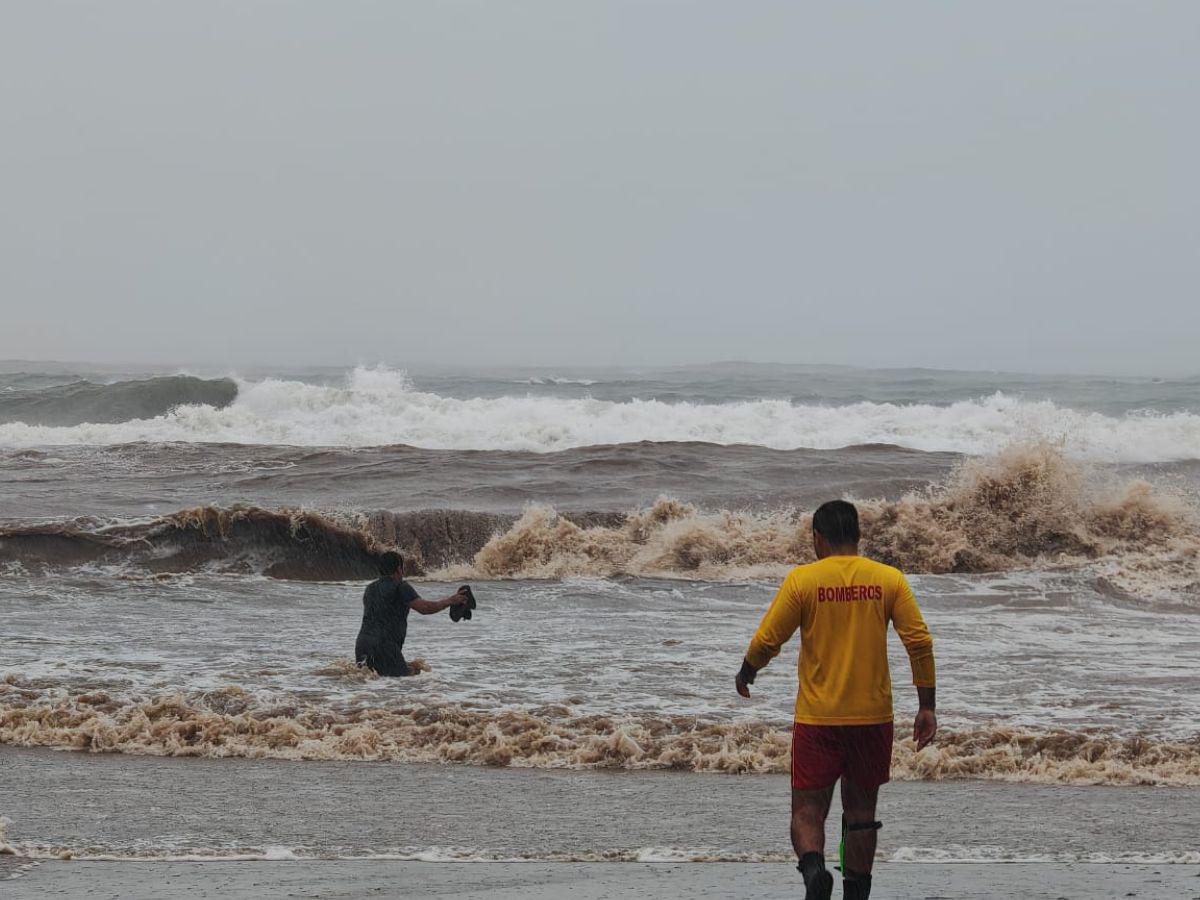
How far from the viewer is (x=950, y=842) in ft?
18.7

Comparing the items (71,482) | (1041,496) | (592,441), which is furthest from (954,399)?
(71,482)

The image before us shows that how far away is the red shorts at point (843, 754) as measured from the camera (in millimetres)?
4551

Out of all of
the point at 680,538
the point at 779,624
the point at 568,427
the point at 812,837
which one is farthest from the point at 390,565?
the point at 568,427

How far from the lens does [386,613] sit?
9.52 m

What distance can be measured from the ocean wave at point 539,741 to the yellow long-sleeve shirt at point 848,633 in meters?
2.73

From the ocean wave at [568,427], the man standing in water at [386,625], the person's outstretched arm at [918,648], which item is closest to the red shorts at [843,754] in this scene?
the person's outstretched arm at [918,648]

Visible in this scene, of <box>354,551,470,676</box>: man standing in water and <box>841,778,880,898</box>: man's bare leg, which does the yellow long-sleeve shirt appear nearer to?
<box>841,778,880,898</box>: man's bare leg

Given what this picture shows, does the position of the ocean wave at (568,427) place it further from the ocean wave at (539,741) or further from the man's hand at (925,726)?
the man's hand at (925,726)

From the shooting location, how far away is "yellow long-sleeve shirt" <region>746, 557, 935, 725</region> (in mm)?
4523

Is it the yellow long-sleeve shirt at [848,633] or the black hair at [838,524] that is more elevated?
the black hair at [838,524]

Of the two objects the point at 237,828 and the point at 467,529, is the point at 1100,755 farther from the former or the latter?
the point at 467,529

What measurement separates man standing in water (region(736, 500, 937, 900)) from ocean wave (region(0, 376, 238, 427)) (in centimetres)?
3180

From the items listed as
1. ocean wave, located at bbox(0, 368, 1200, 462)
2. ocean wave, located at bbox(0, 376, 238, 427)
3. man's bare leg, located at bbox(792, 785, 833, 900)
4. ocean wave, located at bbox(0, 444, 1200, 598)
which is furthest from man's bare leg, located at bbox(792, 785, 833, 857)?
ocean wave, located at bbox(0, 376, 238, 427)

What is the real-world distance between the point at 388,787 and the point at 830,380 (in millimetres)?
52876
